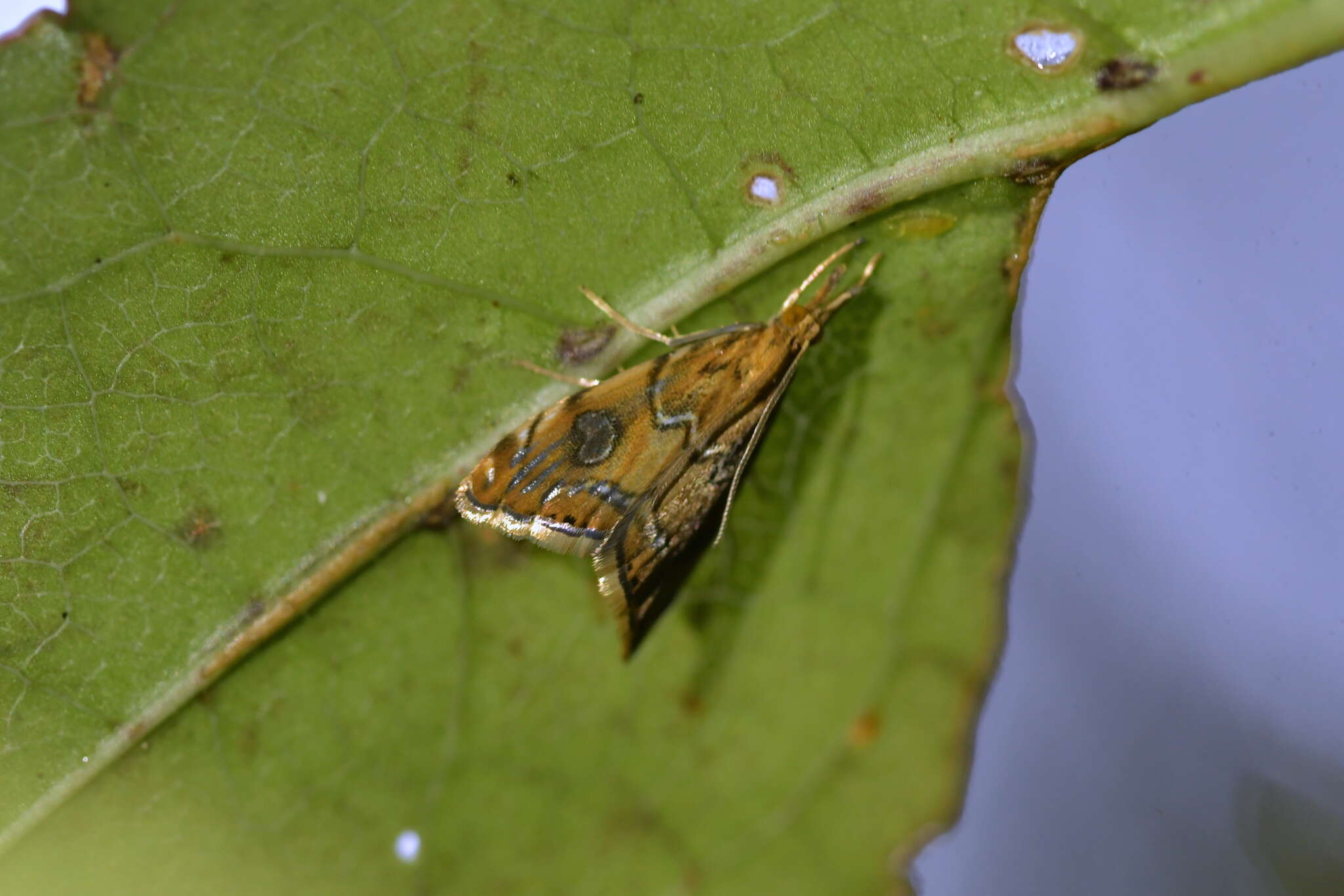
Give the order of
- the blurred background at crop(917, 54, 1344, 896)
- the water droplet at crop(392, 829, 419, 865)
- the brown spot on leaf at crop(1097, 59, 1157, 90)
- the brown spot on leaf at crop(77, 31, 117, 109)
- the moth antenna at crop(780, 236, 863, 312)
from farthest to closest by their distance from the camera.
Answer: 1. the blurred background at crop(917, 54, 1344, 896)
2. the water droplet at crop(392, 829, 419, 865)
3. the moth antenna at crop(780, 236, 863, 312)
4. the brown spot on leaf at crop(1097, 59, 1157, 90)
5. the brown spot on leaf at crop(77, 31, 117, 109)

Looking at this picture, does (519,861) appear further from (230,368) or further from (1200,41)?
(1200,41)

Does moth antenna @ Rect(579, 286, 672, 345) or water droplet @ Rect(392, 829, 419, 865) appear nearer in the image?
moth antenna @ Rect(579, 286, 672, 345)

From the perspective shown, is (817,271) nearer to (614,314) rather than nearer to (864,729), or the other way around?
(614,314)

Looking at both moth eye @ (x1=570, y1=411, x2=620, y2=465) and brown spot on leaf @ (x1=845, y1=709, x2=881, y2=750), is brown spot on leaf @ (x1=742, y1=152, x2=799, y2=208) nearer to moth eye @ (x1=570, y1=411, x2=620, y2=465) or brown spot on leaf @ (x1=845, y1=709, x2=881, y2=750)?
moth eye @ (x1=570, y1=411, x2=620, y2=465)

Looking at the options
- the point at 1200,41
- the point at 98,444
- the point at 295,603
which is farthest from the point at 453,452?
the point at 1200,41

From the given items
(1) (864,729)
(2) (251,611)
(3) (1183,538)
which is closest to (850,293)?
(1) (864,729)

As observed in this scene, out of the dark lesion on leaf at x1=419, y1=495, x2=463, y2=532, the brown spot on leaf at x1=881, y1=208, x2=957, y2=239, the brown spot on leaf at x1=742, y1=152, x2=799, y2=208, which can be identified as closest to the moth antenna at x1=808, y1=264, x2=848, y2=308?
the brown spot on leaf at x1=881, y1=208, x2=957, y2=239

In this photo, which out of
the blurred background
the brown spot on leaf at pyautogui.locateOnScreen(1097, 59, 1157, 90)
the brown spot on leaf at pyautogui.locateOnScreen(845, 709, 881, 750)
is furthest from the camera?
the blurred background
